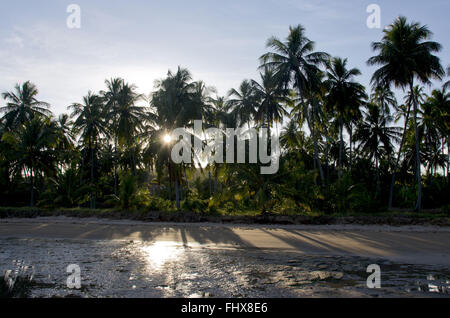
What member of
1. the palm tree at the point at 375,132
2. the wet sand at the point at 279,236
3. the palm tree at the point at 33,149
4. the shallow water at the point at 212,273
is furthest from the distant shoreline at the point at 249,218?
the palm tree at the point at 375,132

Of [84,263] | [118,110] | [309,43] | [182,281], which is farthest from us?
[118,110]

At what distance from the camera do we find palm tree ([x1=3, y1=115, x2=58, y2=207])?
23.0 m

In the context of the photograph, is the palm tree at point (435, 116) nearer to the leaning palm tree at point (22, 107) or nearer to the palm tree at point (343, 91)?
the palm tree at point (343, 91)

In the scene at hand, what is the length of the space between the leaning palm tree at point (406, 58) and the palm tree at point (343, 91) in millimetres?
2477

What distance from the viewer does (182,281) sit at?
617 centimetres

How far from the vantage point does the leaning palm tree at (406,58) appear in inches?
800

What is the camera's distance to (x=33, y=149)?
23.2 meters

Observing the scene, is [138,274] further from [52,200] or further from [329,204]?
[52,200]

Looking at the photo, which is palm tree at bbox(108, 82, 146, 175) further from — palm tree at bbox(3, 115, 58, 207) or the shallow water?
the shallow water

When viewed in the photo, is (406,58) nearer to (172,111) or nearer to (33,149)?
(172,111)

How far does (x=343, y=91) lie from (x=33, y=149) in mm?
23766

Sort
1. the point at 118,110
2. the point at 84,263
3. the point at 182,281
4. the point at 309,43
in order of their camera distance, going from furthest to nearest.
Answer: the point at 118,110 → the point at 309,43 → the point at 84,263 → the point at 182,281
